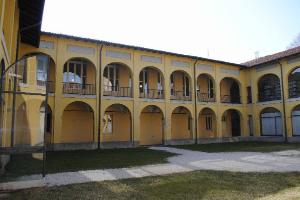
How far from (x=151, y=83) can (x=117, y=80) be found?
294cm

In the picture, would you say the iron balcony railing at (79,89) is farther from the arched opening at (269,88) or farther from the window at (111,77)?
the arched opening at (269,88)

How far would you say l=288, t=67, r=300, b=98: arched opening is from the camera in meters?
20.9

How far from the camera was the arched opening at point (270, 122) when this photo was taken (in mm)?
22281


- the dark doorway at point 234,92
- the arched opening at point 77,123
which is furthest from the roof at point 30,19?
the dark doorway at point 234,92

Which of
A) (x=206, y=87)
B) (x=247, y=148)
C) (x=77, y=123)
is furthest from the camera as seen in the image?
(x=206, y=87)

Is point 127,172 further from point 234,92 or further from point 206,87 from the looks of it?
point 234,92

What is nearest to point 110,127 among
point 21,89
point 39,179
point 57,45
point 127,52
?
point 127,52

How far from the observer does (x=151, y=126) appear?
21469 mm

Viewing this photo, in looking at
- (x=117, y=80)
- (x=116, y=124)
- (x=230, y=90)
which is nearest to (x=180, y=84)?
(x=117, y=80)

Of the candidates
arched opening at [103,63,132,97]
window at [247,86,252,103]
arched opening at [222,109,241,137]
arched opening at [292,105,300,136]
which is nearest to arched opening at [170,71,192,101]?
arched opening at [103,63,132,97]

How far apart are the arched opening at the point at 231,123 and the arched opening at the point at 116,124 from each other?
32.6 ft

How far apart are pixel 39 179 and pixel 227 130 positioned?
20786mm

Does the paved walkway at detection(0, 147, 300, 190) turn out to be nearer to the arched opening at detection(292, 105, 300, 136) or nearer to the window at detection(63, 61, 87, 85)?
the window at detection(63, 61, 87, 85)

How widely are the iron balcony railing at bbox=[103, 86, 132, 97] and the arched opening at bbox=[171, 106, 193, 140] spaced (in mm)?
4905
